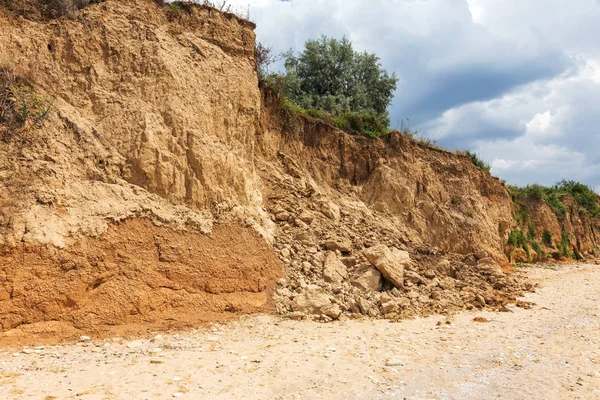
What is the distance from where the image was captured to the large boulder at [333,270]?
8.32 meters

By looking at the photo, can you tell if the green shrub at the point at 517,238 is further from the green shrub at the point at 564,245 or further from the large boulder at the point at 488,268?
the large boulder at the point at 488,268

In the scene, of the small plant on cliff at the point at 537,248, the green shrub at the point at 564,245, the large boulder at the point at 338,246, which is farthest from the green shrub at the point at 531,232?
the large boulder at the point at 338,246

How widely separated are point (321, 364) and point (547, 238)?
1880cm

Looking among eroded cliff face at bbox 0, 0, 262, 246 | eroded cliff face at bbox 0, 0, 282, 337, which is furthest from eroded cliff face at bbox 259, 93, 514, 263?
eroded cliff face at bbox 0, 0, 282, 337

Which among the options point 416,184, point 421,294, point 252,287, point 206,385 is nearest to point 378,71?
point 416,184

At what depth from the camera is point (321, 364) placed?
5.28 metres

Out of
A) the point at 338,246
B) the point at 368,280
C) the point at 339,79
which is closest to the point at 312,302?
the point at 368,280

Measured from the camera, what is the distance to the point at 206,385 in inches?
176

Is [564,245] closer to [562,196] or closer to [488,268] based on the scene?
[562,196]

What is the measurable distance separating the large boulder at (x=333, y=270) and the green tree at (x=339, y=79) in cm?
973

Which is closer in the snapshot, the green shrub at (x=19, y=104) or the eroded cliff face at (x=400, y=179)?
the green shrub at (x=19, y=104)

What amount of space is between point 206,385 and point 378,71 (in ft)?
58.0

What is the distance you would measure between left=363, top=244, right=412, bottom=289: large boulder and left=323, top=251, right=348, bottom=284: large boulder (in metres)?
0.65

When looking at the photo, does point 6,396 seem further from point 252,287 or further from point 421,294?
point 421,294
